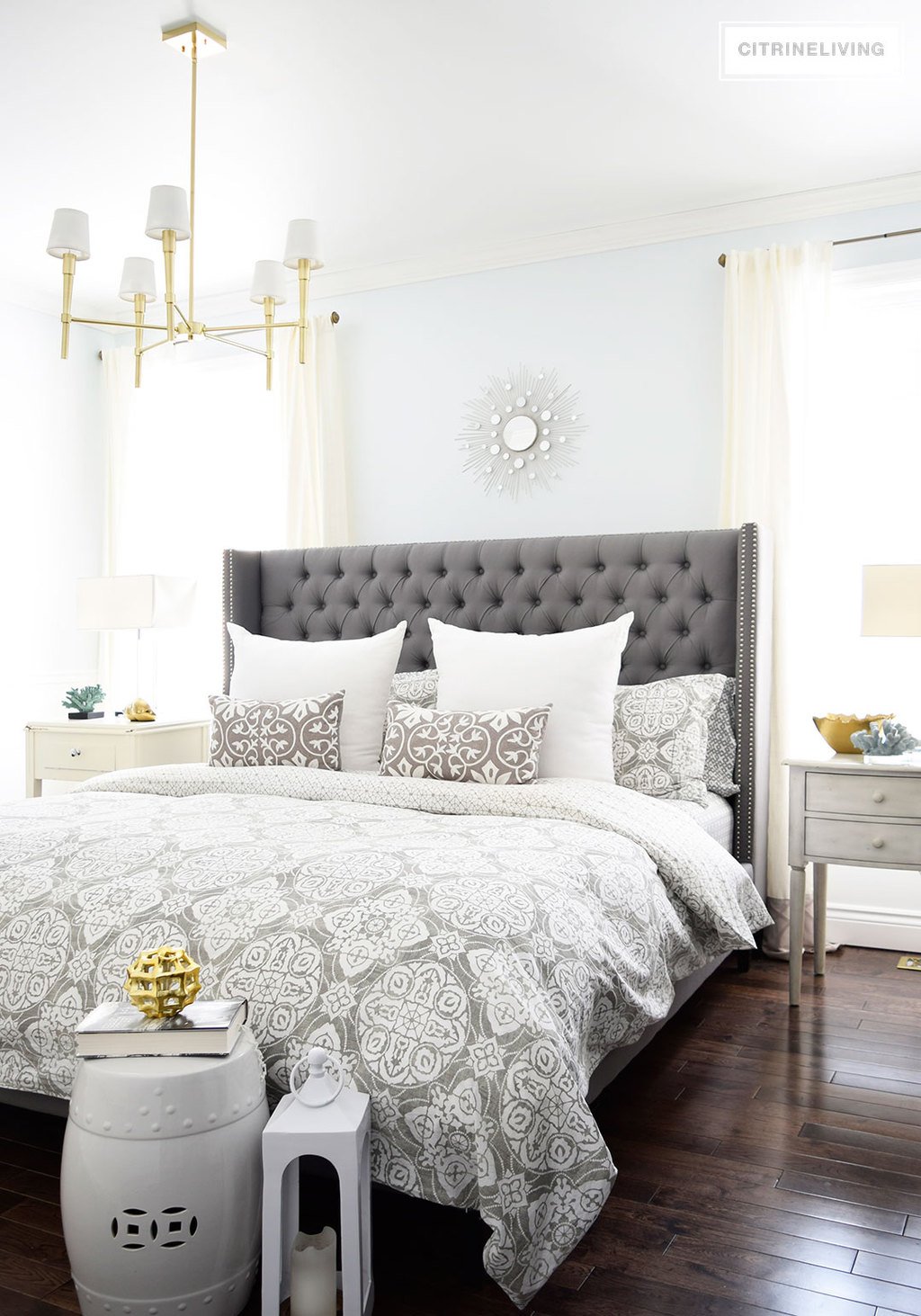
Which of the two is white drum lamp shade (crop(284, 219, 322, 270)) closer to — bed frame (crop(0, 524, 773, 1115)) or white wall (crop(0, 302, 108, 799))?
bed frame (crop(0, 524, 773, 1115))

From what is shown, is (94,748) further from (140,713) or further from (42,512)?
(42,512)

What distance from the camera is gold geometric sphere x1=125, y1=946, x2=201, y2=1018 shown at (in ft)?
5.17

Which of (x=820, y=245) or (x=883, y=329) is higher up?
(x=820, y=245)

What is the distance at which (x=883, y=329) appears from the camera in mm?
3744

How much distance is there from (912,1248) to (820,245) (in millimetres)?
3143

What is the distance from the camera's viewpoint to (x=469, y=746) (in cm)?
298

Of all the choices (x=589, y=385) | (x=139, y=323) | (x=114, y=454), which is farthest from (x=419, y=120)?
(x=114, y=454)

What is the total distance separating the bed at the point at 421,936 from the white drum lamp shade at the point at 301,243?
1.42m

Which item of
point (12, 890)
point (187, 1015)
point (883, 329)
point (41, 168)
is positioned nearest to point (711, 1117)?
point (187, 1015)

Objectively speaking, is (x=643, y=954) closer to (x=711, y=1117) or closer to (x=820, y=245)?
(x=711, y=1117)

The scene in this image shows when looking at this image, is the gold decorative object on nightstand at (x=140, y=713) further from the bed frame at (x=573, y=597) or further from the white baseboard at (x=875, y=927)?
the white baseboard at (x=875, y=927)

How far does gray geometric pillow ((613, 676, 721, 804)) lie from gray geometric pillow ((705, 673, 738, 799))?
6 cm

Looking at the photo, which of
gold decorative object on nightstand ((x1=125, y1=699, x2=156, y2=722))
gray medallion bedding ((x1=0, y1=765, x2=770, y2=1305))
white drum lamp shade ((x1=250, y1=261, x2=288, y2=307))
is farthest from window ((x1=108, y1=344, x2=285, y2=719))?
gray medallion bedding ((x1=0, y1=765, x2=770, y2=1305))

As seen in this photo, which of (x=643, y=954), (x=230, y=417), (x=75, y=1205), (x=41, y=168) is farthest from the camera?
(x=230, y=417)
